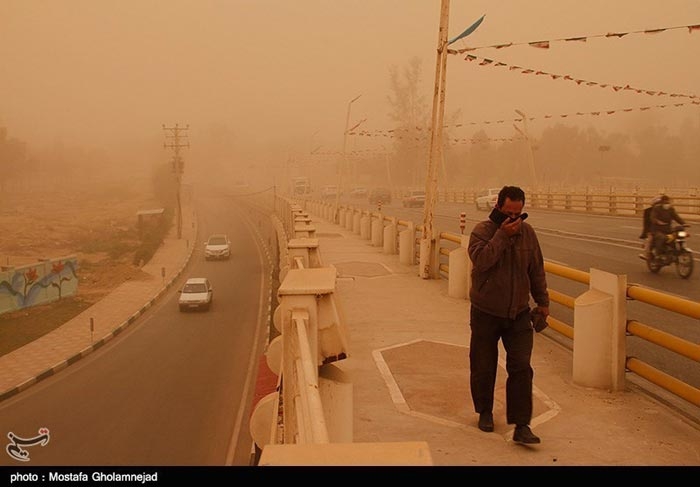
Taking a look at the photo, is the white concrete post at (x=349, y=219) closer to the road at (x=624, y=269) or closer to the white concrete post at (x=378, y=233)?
the road at (x=624, y=269)

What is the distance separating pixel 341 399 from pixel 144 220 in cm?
8945

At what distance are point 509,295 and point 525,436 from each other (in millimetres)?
1028

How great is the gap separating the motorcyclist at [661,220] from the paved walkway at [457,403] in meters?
5.80

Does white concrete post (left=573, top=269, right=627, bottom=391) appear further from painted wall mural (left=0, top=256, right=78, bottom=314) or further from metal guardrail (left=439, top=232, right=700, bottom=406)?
painted wall mural (left=0, top=256, right=78, bottom=314)

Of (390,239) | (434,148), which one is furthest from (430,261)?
(390,239)

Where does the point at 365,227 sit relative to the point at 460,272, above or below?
below

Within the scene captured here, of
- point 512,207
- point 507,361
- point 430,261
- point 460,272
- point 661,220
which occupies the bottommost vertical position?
point 430,261

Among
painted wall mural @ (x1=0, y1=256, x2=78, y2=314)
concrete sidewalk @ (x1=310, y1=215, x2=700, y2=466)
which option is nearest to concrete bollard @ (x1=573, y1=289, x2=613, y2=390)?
concrete sidewalk @ (x1=310, y1=215, x2=700, y2=466)

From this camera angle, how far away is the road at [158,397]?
1830 cm

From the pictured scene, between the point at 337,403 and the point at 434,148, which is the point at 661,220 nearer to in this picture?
the point at 434,148

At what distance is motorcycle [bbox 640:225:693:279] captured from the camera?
15086 mm

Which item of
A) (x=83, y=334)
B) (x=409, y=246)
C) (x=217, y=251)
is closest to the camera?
(x=409, y=246)

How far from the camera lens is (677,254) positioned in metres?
15.2

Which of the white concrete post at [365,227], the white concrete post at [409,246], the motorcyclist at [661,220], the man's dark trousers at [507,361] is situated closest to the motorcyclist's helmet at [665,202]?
the motorcyclist at [661,220]
